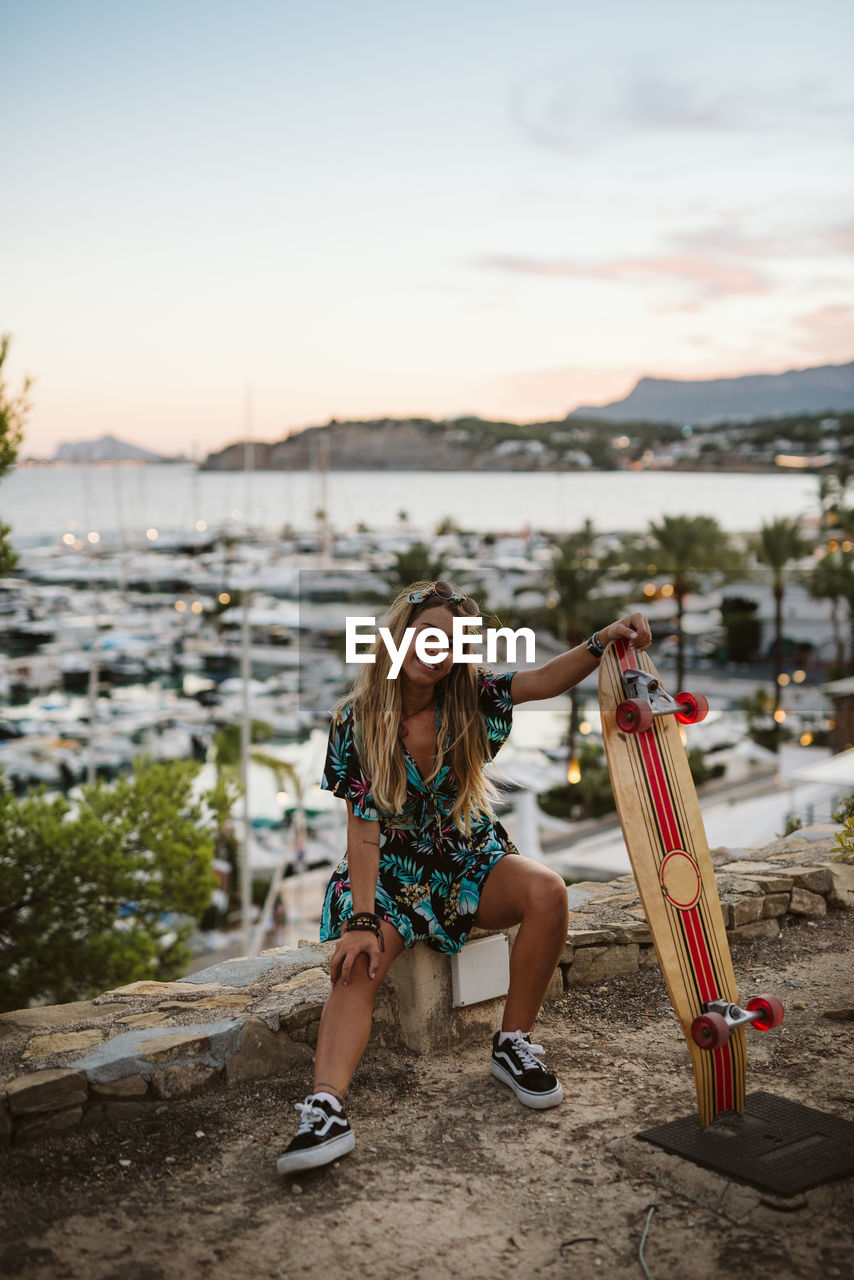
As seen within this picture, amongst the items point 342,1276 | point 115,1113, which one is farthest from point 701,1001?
point 115,1113

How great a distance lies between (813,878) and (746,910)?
1.61 ft

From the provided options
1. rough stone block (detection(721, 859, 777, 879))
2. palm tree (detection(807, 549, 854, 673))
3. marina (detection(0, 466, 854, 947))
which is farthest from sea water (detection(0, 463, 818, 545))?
rough stone block (detection(721, 859, 777, 879))

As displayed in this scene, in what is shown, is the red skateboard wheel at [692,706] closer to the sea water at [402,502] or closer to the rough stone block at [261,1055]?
the rough stone block at [261,1055]

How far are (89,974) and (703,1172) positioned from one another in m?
11.9

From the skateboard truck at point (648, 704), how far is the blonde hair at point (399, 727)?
496mm

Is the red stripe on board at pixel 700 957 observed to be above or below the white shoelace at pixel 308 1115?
above

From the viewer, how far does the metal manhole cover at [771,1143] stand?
99.7 inches

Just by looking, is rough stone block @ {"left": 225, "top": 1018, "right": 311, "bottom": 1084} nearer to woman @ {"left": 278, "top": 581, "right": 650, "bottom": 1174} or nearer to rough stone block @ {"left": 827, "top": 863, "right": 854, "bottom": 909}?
woman @ {"left": 278, "top": 581, "right": 650, "bottom": 1174}

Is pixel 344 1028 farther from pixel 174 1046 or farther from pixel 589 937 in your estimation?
pixel 589 937

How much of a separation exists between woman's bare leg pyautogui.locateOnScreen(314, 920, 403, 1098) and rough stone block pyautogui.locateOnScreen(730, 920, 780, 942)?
201 centimetres

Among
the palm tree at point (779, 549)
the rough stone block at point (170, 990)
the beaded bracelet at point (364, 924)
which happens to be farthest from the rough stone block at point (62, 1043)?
the palm tree at point (779, 549)

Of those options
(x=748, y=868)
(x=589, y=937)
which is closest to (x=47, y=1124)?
(x=589, y=937)

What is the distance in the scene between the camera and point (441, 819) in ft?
10.6

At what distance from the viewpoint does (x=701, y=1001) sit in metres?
2.77
